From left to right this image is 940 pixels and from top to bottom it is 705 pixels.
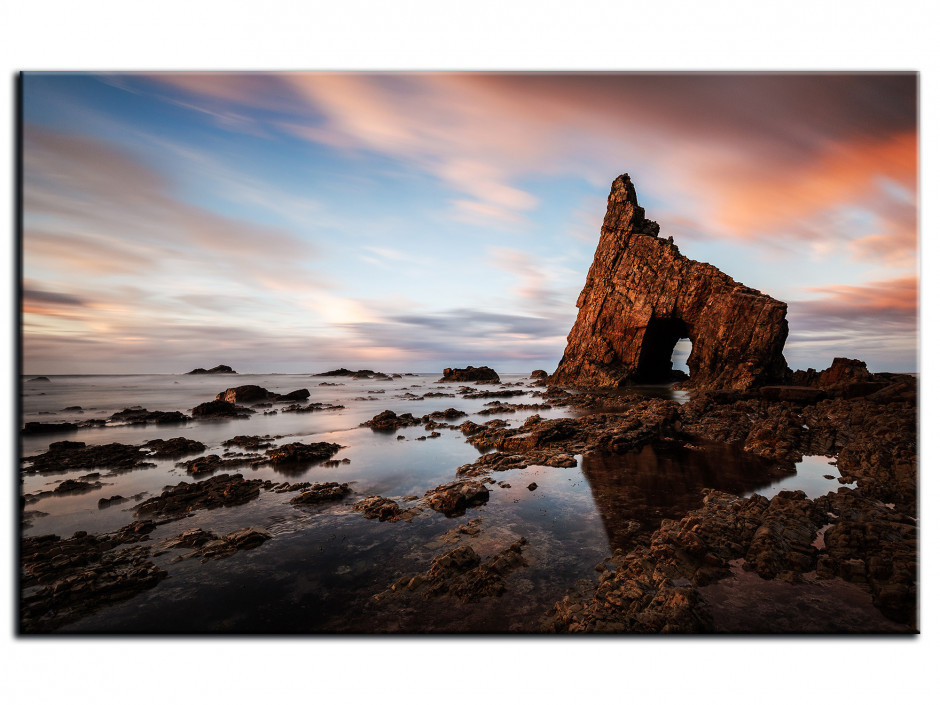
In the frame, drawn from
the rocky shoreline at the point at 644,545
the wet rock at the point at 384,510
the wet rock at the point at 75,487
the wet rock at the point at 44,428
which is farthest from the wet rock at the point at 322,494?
the wet rock at the point at 44,428

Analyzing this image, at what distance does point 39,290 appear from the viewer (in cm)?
521

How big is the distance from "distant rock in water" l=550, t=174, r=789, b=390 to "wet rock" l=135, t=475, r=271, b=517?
1808 inches

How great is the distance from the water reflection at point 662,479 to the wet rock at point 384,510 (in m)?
4.36

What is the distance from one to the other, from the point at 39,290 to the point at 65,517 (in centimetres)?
653

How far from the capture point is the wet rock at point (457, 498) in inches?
343

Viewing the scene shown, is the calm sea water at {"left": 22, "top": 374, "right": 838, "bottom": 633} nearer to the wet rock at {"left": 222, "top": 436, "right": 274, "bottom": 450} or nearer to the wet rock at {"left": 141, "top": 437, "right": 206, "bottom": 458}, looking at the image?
the wet rock at {"left": 141, "top": 437, "right": 206, "bottom": 458}

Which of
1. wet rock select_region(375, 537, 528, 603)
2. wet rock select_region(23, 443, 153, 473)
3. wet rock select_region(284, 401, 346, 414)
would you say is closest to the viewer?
wet rock select_region(375, 537, 528, 603)

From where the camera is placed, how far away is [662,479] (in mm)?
10570

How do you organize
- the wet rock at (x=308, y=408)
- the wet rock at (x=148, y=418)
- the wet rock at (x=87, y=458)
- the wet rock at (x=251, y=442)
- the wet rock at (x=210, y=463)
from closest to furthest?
the wet rock at (x=87, y=458) → the wet rock at (x=210, y=463) → the wet rock at (x=251, y=442) → the wet rock at (x=148, y=418) → the wet rock at (x=308, y=408)

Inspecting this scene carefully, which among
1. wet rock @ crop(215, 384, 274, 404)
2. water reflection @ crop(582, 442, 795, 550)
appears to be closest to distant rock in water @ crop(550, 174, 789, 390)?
water reflection @ crop(582, 442, 795, 550)

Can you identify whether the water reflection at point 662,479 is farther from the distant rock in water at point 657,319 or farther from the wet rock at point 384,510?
the distant rock in water at point 657,319

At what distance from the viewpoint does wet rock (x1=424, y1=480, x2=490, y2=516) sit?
8719mm

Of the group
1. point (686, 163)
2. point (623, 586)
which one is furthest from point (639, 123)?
point (623, 586)

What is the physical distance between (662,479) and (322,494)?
9.50 m
